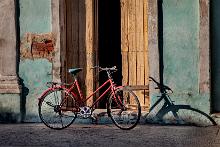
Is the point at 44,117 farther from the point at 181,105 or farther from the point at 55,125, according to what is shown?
the point at 181,105

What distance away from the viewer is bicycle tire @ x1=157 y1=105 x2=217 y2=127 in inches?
357

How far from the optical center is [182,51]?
9156 millimetres

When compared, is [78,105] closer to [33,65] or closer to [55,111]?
[55,111]

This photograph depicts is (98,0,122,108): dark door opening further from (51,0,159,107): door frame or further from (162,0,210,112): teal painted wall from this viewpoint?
(162,0,210,112): teal painted wall

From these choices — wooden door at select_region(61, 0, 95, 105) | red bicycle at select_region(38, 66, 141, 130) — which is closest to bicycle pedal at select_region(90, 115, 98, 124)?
red bicycle at select_region(38, 66, 141, 130)

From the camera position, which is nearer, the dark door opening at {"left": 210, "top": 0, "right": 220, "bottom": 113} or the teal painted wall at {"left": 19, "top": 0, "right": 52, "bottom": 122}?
the dark door opening at {"left": 210, "top": 0, "right": 220, "bottom": 113}

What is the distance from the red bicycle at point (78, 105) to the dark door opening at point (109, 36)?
0.67m

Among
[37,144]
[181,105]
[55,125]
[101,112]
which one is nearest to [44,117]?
[55,125]

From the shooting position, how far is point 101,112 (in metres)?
9.56

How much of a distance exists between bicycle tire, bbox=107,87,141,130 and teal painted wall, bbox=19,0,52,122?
1588 millimetres

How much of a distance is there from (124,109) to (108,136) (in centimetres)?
74

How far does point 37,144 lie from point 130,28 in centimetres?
326

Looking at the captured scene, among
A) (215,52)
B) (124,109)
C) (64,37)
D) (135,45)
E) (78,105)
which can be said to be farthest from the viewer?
(64,37)

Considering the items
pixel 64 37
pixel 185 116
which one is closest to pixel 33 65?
pixel 64 37
